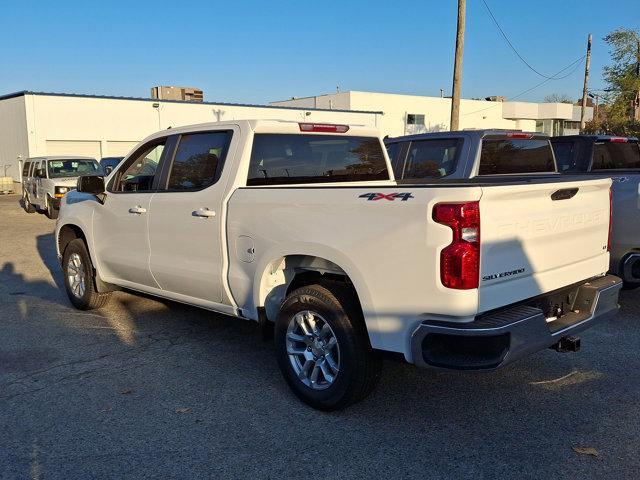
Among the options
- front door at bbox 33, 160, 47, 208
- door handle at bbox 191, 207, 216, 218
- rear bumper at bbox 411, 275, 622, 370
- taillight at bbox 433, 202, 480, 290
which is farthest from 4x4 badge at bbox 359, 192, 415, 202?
front door at bbox 33, 160, 47, 208

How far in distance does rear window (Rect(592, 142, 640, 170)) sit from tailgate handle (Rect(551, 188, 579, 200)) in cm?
419

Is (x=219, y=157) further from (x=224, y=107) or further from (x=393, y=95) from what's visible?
(x=393, y=95)

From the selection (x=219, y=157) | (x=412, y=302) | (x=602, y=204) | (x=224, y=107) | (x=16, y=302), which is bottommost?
(x=16, y=302)

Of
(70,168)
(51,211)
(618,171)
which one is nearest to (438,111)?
(70,168)

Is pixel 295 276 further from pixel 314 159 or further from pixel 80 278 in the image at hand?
pixel 80 278

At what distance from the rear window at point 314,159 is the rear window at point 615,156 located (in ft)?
11.6

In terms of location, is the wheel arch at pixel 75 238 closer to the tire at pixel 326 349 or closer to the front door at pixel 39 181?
the tire at pixel 326 349

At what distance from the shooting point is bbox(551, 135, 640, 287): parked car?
6133mm

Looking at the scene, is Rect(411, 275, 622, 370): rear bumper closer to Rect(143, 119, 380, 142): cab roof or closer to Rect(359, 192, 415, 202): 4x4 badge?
Rect(359, 192, 415, 202): 4x4 badge

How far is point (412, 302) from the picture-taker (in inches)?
139

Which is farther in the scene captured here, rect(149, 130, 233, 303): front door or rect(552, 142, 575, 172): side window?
rect(552, 142, 575, 172): side window

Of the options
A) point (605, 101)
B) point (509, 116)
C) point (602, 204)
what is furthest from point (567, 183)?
point (509, 116)

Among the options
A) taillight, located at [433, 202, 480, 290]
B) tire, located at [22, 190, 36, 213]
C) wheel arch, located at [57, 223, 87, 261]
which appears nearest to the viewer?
taillight, located at [433, 202, 480, 290]

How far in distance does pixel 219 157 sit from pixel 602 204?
2925mm
